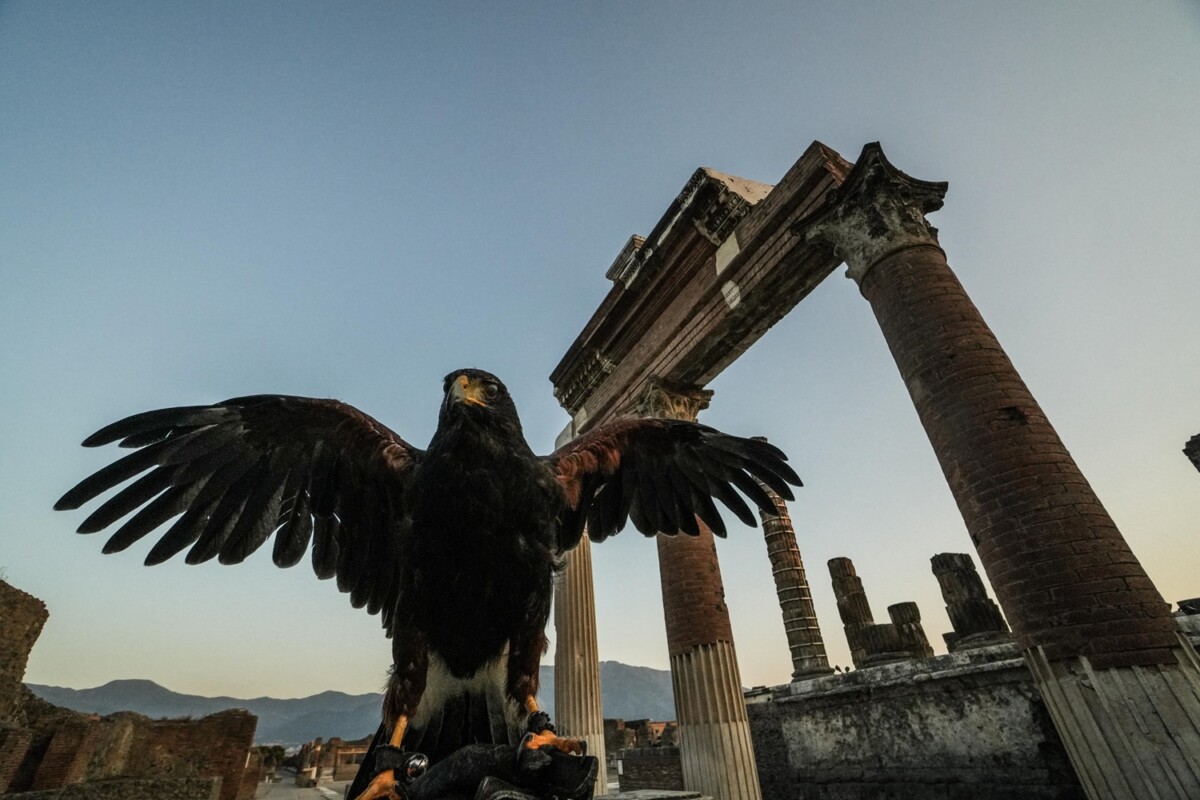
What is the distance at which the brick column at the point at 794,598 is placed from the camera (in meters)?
11.7

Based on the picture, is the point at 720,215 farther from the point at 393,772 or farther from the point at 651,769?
the point at 651,769

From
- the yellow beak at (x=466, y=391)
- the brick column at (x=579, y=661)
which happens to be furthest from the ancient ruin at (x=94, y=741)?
the yellow beak at (x=466, y=391)

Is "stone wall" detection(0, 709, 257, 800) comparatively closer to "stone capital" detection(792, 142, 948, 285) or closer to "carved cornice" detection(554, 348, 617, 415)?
"carved cornice" detection(554, 348, 617, 415)

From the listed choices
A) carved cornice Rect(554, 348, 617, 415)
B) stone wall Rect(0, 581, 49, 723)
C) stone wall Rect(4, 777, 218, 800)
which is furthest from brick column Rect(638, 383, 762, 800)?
stone wall Rect(0, 581, 49, 723)

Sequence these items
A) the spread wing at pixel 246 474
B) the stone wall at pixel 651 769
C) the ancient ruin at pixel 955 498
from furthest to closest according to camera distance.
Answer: the stone wall at pixel 651 769 < the ancient ruin at pixel 955 498 < the spread wing at pixel 246 474

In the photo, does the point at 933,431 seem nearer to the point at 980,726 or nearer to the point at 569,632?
the point at 980,726

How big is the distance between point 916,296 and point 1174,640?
314cm

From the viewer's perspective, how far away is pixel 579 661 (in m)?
7.50

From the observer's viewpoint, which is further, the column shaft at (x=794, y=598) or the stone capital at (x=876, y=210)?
the column shaft at (x=794, y=598)

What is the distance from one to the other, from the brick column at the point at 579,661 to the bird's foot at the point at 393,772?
516cm

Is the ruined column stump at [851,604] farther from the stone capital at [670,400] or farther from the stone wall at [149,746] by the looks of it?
the stone wall at [149,746]

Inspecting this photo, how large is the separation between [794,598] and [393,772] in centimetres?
1286

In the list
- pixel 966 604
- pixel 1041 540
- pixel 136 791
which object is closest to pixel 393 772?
pixel 1041 540

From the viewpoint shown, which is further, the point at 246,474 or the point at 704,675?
the point at 704,675
